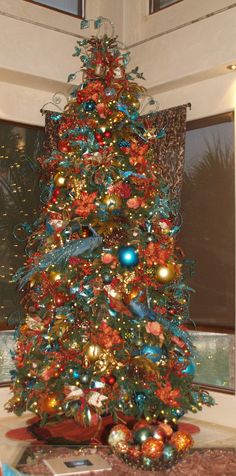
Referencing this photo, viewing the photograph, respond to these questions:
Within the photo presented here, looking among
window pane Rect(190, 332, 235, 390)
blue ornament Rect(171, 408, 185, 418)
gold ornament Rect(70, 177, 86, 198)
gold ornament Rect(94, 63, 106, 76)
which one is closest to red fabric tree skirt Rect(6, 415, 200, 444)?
blue ornament Rect(171, 408, 185, 418)

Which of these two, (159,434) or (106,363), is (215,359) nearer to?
(106,363)

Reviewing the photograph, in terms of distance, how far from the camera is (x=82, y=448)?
350cm

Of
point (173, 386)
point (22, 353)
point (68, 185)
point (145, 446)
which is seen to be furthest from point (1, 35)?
point (145, 446)

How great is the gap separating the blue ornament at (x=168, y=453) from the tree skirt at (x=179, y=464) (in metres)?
0.10

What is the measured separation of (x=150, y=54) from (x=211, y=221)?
1.59 metres

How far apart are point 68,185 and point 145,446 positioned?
6.27 feet

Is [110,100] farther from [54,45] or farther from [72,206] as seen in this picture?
[54,45]

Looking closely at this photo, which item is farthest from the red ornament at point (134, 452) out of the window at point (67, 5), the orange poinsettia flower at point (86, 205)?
the window at point (67, 5)

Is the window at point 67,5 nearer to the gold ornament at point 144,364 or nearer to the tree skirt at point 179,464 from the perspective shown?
the gold ornament at point 144,364

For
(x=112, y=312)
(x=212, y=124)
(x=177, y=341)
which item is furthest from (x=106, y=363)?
(x=212, y=124)

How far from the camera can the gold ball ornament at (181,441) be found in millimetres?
3277

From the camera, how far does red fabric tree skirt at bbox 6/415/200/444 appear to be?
4.15 meters

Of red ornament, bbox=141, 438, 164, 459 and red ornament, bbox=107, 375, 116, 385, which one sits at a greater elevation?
red ornament, bbox=107, 375, 116, 385

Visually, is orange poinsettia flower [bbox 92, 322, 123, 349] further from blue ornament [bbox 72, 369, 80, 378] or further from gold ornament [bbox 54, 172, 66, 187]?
gold ornament [bbox 54, 172, 66, 187]
